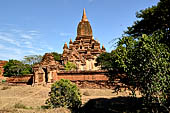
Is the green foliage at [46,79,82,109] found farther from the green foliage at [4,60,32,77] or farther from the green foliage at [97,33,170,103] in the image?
the green foliage at [4,60,32,77]

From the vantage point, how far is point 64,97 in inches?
355

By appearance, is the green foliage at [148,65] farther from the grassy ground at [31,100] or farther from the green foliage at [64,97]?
the green foliage at [64,97]

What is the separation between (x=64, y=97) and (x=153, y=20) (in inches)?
363

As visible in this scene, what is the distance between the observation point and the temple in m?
32.7

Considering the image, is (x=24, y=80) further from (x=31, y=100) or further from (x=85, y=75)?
(x=85, y=75)

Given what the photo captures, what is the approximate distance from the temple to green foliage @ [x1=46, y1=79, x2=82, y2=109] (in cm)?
2168

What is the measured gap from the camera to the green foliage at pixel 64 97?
8.94 metres

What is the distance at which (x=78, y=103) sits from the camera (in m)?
9.26

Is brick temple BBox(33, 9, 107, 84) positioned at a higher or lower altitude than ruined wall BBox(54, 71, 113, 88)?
higher

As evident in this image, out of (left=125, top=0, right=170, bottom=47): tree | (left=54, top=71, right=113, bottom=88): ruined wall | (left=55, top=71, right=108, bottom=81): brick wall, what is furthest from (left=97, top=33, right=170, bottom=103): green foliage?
(left=55, top=71, right=108, bottom=81): brick wall

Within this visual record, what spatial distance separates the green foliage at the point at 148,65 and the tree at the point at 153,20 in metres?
4.96

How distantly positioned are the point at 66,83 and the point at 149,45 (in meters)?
5.76

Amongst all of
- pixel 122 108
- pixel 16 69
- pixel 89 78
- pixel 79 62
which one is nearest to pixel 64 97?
pixel 122 108

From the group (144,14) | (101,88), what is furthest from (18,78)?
(144,14)
